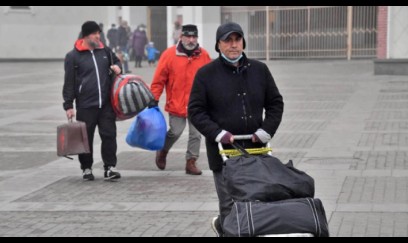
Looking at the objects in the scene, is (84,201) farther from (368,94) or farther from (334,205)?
(368,94)

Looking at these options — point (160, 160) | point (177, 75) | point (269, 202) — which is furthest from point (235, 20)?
point (269, 202)

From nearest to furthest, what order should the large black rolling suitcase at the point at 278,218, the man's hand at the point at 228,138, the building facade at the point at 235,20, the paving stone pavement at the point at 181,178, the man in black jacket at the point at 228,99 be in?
1. the large black rolling suitcase at the point at 278,218
2. the man's hand at the point at 228,138
3. the man in black jacket at the point at 228,99
4. the paving stone pavement at the point at 181,178
5. the building facade at the point at 235,20

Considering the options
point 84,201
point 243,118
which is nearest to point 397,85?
point 84,201

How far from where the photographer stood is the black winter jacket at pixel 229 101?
18.7 feet

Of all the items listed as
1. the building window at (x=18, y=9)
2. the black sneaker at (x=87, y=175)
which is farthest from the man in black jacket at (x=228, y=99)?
the building window at (x=18, y=9)

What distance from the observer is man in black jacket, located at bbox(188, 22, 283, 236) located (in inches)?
222

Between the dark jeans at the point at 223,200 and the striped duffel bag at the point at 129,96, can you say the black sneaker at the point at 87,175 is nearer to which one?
the striped duffel bag at the point at 129,96

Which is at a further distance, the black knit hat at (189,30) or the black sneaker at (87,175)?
the black sneaker at (87,175)

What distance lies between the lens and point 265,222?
480 cm

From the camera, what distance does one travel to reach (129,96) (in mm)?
9172

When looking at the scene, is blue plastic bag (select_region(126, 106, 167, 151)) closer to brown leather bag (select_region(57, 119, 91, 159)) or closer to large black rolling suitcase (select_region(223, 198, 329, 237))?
brown leather bag (select_region(57, 119, 91, 159))

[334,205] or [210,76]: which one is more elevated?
[210,76]

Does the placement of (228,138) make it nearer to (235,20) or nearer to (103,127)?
(103,127)

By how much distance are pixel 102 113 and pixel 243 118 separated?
13.1 ft
